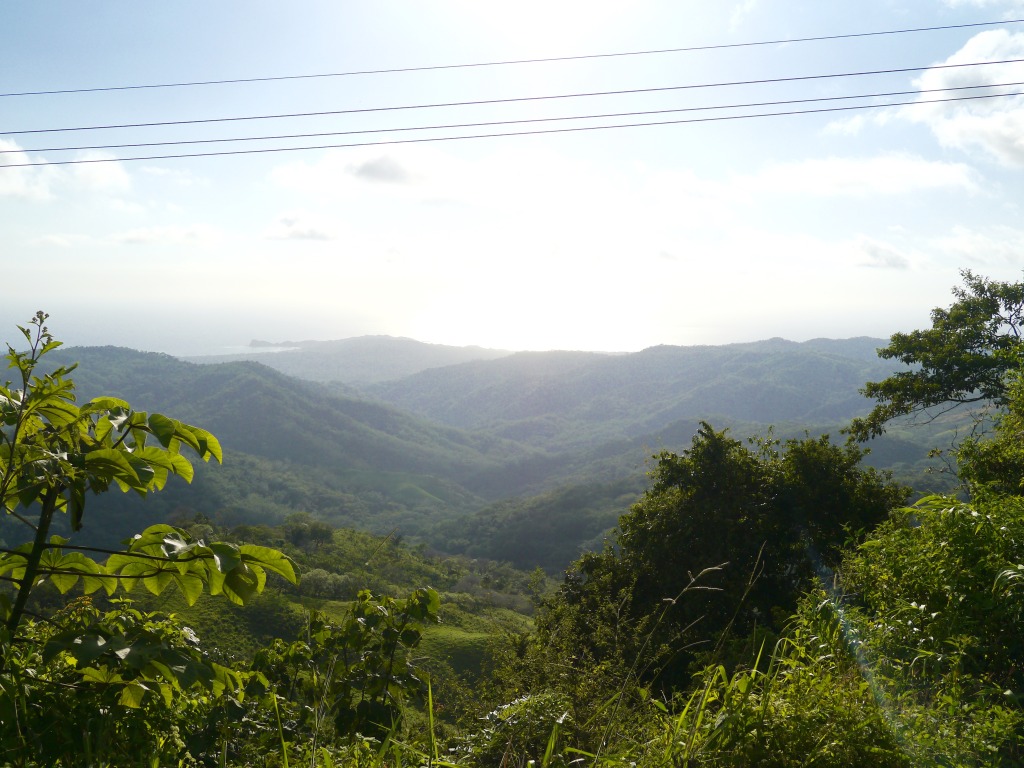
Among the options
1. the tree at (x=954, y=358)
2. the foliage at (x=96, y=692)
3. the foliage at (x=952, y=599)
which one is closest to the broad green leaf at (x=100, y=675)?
the foliage at (x=96, y=692)

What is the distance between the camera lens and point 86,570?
1581mm

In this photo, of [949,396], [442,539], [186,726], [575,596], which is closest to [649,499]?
[575,596]

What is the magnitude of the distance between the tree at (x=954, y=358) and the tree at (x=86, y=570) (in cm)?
1965

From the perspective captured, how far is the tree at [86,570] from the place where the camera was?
1466 mm

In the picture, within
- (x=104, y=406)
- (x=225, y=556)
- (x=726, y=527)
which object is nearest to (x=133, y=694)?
(x=225, y=556)

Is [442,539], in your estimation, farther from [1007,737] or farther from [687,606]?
[1007,737]

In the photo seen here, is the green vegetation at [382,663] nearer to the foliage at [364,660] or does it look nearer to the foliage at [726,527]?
the foliage at [364,660]

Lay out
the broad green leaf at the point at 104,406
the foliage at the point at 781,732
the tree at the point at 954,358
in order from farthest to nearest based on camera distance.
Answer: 1. the tree at the point at 954,358
2. the foliage at the point at 781,732
3. the broad green leaf at the point at 104,406

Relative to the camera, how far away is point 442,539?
123 m

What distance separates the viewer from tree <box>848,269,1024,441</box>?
59.8ft

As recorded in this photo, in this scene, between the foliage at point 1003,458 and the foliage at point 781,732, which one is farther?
the foliage at point 1003,458

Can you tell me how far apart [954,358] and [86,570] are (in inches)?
844

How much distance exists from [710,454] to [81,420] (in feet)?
46.1

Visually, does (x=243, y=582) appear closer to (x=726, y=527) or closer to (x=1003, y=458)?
(x=1003, y=458)
